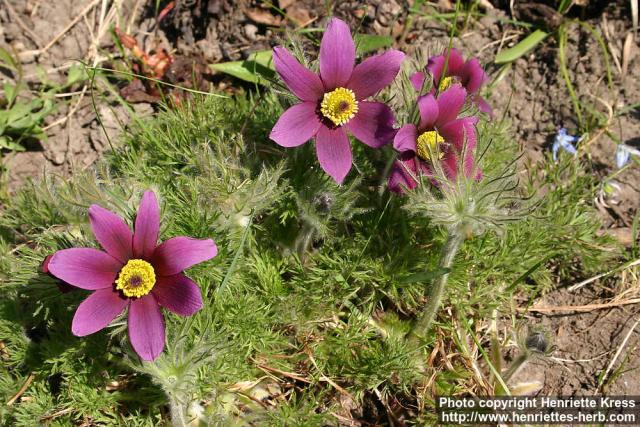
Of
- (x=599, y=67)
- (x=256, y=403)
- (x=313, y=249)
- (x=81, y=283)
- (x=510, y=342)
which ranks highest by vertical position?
(x=599, y=67)

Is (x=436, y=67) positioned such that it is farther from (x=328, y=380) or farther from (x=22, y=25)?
(x=22, y=25)

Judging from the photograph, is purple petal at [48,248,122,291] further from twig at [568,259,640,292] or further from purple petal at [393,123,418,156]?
twig at [568,259,640,292]

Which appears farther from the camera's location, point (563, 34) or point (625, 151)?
point (563, 34)

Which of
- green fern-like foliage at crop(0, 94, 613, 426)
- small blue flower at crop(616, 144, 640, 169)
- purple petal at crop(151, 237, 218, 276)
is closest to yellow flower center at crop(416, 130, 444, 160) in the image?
green fern-like foliage at crop(0, 94, 613, 426)

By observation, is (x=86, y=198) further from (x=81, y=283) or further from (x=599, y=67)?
(x=599, y=67)

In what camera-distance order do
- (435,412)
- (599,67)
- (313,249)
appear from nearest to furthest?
(435,412), (313,249), (599,67)

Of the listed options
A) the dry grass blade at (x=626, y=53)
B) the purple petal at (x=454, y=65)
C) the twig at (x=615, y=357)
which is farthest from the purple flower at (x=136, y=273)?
the dry grass blade at (x=626, y=53)

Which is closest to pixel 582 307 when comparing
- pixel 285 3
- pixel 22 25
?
pixel 285 3

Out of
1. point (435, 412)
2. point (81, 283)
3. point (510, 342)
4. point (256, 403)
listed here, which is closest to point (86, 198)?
point (81, 283)
